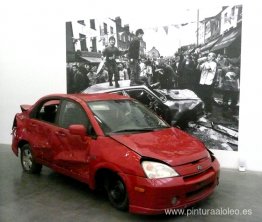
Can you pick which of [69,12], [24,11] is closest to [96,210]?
[69,12]

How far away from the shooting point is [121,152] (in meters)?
4.03

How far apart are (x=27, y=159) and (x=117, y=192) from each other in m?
2.46

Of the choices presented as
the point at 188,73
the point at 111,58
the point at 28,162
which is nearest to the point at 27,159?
the point at 28,162

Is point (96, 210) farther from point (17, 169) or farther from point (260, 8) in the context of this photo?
point (260, 8)

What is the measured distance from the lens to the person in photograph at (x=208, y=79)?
6.11m

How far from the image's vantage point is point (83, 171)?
14.9 feet

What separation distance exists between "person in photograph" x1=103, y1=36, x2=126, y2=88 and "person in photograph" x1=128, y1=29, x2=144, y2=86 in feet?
1.02

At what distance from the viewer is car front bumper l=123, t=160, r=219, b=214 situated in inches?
145

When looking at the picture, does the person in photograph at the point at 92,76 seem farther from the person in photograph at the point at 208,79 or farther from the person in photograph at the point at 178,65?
the person in photograph at the point at 208,79

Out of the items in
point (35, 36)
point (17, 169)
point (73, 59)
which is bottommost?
point (17, 169)

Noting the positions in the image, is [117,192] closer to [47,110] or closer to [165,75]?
[47,110]

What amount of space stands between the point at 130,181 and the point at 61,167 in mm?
1586

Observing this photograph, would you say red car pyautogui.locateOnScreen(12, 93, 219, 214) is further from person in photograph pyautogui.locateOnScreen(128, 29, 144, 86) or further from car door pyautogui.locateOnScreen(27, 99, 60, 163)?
person in photograph pyautogui.locateOnScreen(128, 29, 144, 86)

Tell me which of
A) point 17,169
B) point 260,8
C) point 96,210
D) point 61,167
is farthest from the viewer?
point 17,169
